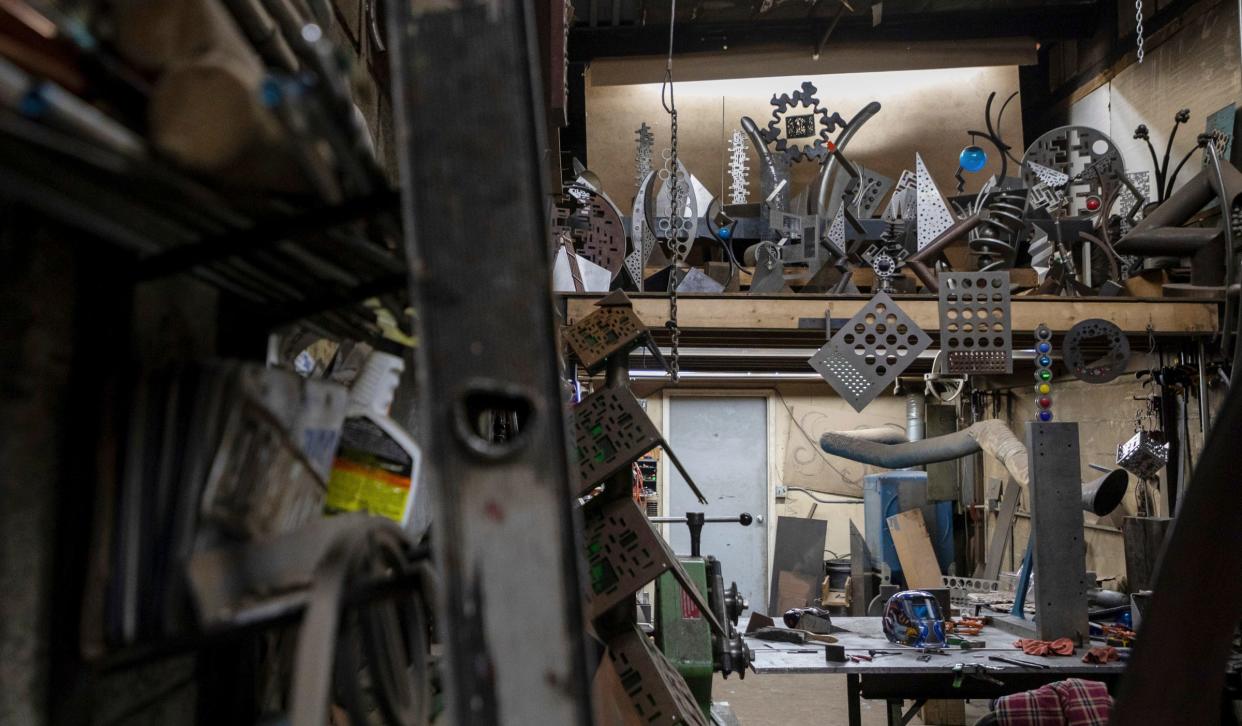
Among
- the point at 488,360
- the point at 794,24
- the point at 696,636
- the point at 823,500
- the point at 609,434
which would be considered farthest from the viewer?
the point at 823,500

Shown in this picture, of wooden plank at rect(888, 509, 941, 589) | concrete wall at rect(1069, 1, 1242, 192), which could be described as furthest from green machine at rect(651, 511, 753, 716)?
concrete wall at rect(1069, 1, 1242, 192)

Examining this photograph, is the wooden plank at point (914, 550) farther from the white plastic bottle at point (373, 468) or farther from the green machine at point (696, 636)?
the white plastic bottle at point (373, 468)

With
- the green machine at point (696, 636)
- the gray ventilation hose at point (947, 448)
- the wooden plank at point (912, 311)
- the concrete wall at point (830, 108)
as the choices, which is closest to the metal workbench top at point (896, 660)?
the green machine at point (696, 636)

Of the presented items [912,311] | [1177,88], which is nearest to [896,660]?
[912,311]

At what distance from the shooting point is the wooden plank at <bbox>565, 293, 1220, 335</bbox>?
4.64m

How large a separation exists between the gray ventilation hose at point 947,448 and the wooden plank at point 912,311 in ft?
2.38

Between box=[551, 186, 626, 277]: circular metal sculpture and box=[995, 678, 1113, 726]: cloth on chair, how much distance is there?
3214 mm

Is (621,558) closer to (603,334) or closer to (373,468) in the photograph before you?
(603,334)

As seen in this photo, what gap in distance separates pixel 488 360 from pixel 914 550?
7812 millimetres

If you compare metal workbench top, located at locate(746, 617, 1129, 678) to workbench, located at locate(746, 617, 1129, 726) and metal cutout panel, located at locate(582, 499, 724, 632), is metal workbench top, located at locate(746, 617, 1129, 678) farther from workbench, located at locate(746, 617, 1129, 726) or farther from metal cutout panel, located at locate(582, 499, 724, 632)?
metal cutout panel, located at locate(582, 499, 724, 632)

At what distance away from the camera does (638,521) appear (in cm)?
228

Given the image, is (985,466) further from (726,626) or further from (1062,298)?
(726,626)

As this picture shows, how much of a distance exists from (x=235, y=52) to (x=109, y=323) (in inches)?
10.1

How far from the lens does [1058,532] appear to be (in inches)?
169
